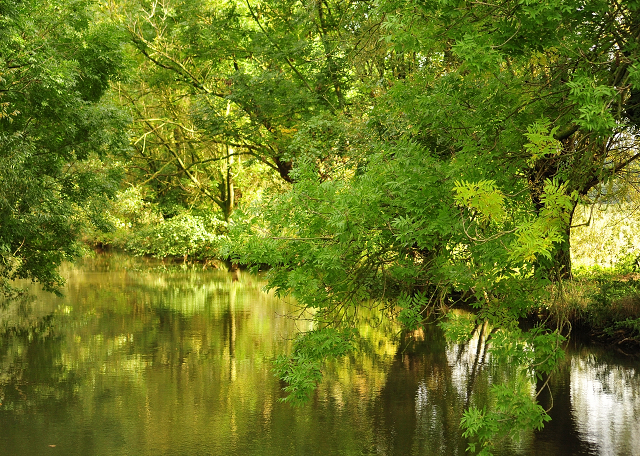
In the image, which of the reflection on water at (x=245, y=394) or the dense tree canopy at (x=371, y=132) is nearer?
the dense tree canopy at (x=371, y=132)

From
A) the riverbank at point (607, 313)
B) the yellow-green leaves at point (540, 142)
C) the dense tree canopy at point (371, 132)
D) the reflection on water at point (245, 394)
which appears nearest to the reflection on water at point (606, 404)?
the reflection on water at point (245, 394)

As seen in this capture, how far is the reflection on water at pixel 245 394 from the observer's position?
36.1 ft

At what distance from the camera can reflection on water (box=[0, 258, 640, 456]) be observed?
1100 cm

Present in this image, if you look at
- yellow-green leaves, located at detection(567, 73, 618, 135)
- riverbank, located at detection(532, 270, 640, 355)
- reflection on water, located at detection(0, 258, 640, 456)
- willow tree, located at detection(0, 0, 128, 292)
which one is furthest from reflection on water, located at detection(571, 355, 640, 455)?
willow tree, located at detection(0, 0, 128, 292)

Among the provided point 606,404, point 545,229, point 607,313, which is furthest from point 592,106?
point 607,313

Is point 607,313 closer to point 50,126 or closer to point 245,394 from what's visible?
point 245,394

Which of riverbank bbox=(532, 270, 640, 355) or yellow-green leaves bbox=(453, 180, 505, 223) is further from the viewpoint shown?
riverbank bbox=(532, 270, 640, 355)

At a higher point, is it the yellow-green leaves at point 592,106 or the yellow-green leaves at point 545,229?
the yellow-green leaves at point 592,106

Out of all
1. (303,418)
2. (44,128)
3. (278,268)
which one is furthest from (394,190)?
(44,128)

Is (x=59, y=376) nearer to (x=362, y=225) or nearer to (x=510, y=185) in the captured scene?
(x=362, y=225)

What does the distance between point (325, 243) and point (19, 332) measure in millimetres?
15923

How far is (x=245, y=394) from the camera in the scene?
14.1 metres

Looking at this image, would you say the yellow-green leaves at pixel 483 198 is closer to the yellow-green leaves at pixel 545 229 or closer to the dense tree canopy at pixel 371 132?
the dense tree canopy at pixel 371 132

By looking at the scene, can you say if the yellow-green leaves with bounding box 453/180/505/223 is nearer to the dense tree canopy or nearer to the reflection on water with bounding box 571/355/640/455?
the dense tree canopy
